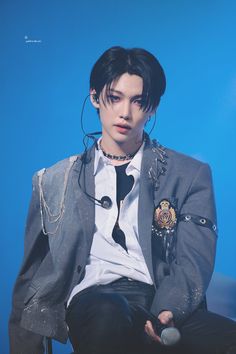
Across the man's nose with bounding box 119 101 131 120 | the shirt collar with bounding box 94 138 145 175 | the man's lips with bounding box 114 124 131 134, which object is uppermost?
the man's nose with bounding box 119 101 131 120

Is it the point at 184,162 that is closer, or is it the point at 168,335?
the point at 168,335

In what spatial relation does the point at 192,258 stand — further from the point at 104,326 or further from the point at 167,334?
the point at 104,326

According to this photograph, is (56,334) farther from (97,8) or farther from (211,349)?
(97,8)

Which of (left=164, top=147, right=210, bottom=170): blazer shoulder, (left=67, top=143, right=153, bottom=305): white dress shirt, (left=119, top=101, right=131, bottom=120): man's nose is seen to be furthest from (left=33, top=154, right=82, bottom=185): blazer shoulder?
(left=164, top=147, right=210, bottom=170): blazer shoulder

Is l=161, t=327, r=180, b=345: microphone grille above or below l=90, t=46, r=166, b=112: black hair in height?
below

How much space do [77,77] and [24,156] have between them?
1.50ft

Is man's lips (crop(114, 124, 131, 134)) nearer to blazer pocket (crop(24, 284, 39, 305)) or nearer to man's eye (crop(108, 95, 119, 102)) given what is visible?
man's eye (crop(108, 95, 119, 102))

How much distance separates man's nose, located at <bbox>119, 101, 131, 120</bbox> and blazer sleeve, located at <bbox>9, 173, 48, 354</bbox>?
1.44ft

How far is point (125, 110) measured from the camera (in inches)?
62.0

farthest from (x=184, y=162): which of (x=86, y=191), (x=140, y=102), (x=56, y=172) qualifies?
(x=56, y=172)

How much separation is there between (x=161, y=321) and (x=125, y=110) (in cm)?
77

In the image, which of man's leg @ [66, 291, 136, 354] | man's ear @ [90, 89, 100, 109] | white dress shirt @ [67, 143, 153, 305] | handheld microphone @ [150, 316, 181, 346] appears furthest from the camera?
man's ear @ [90, 89, 100, 109]

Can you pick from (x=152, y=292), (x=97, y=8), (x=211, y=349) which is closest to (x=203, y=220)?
(x=152, y=292)

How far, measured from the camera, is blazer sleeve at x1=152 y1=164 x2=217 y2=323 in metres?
1.35
